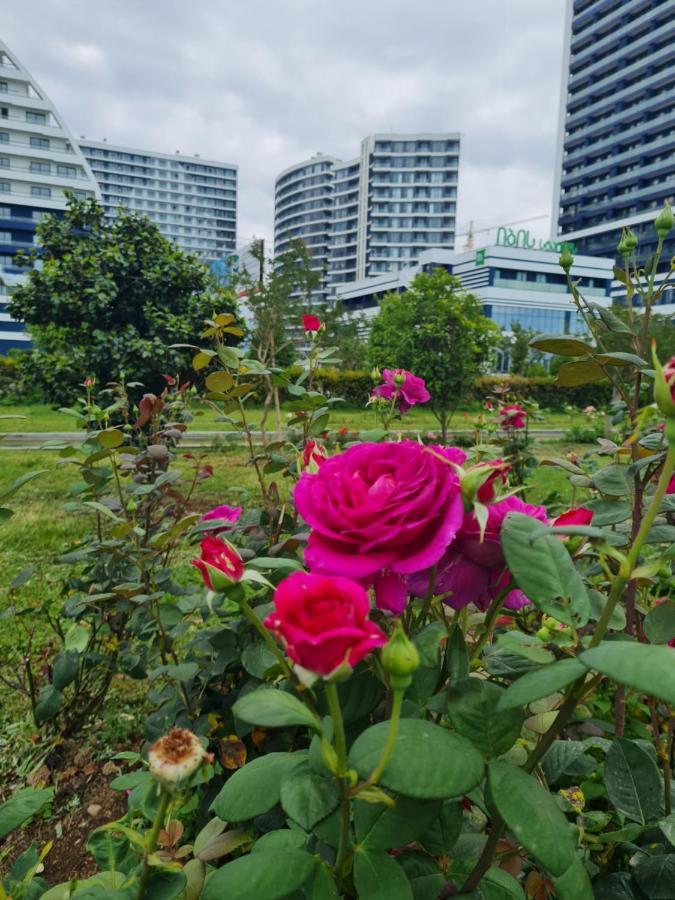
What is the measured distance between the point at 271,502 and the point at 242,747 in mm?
460

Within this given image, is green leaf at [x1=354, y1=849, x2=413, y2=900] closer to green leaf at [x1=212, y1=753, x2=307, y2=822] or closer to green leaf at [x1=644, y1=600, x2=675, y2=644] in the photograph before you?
green leaf at [x1=212, y1=753, x2=307, y2=822]

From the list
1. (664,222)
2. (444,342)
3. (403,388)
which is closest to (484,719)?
(664,222)

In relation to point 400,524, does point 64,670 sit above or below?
below

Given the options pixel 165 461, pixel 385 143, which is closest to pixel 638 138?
pixel 385 143

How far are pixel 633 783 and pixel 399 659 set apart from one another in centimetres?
37

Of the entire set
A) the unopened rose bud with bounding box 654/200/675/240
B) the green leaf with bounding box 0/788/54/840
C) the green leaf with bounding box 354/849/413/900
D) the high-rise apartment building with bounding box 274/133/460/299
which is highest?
the high-rise apartment building with bounding box 274/133/460/299

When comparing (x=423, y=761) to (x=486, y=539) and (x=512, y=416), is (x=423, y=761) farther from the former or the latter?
(x=512, y=416)

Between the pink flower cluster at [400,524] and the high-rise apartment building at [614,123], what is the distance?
1599 inches

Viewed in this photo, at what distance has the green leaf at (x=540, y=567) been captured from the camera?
41 cm

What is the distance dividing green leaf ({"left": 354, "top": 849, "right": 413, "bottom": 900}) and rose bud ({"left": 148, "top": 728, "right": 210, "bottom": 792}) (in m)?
0.14

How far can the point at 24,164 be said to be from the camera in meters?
32.1

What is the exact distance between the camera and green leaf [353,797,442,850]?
0.41m

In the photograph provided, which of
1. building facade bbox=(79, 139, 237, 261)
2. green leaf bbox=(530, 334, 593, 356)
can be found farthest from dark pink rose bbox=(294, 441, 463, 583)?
building facade bbox=(79, 139, 237, 261)

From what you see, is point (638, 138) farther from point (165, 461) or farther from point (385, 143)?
point (165, 461)
